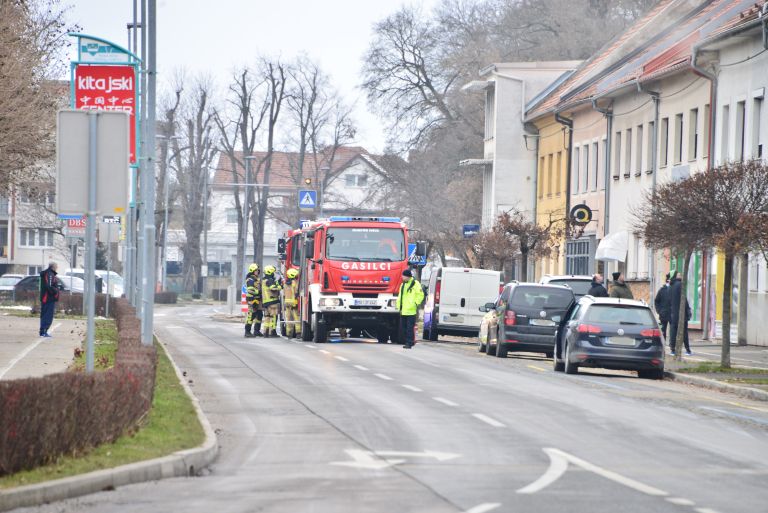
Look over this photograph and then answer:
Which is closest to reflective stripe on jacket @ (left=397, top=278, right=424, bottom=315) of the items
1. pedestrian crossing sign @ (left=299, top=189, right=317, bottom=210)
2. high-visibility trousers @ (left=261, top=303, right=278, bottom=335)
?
high-visibility trousers @ (left=261, top=303, right=278, bottom=335)

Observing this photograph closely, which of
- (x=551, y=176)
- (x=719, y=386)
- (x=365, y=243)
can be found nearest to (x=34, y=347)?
(x=365, y=243)

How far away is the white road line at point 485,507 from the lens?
1038 centimetres

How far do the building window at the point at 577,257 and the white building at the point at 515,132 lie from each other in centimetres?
817

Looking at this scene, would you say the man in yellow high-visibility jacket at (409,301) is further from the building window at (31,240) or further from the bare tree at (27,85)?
the building window at (31,240)

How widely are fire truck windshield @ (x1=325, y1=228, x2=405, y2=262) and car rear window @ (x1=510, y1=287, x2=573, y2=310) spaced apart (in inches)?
199

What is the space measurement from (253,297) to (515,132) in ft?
91.3

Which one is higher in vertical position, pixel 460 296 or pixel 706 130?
pixel 706 130

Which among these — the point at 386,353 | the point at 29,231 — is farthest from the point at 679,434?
the point at 29,231

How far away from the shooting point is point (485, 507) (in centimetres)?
1056

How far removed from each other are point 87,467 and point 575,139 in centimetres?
4721

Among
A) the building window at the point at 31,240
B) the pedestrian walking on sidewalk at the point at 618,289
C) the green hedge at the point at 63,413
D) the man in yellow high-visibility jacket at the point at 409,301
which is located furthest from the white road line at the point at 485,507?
the building window at the point at 31,240

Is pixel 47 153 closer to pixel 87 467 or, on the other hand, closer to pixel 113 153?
pixel 113 153

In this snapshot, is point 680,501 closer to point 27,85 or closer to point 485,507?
point 485,507

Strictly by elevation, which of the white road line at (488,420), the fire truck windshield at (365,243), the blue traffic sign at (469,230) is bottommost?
the white road line at (488,420)
